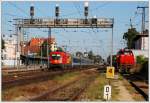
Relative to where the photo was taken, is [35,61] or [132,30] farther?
[35,61]

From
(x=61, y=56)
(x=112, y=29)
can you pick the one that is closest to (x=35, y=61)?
(x=61, y=56)

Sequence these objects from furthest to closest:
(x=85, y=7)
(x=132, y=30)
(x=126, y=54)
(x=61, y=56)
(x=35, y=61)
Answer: (x=35, y=61)
(x=132, y=30)
(x=61, y=56)
(x=126, y=54)
(x=85, y=7)

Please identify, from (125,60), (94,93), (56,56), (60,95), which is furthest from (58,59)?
(60,95)

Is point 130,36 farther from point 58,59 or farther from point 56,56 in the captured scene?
point 58,59

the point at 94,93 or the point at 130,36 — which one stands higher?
the point at 130,36

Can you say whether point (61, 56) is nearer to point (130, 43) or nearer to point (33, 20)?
point (33, 20)

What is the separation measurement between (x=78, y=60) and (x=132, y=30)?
13.7m

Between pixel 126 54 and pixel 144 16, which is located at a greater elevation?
pixel 144 16

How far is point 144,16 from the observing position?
59.2 meters

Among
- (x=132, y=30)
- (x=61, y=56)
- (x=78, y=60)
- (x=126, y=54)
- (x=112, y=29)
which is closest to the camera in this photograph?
(x=126, y=54)

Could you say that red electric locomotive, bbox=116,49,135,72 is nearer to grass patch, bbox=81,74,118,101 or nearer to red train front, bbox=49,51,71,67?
red train front, bbox=49,51,71,67

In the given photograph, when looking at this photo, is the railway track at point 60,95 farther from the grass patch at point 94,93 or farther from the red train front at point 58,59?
the red train front at point 58,59

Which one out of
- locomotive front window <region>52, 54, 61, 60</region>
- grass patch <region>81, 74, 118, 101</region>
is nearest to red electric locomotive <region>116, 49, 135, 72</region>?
locomotive front window <region>52, 54, 61, 60</region>

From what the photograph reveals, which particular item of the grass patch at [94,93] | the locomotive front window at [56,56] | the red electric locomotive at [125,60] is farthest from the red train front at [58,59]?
the grass patch at [94,93]
